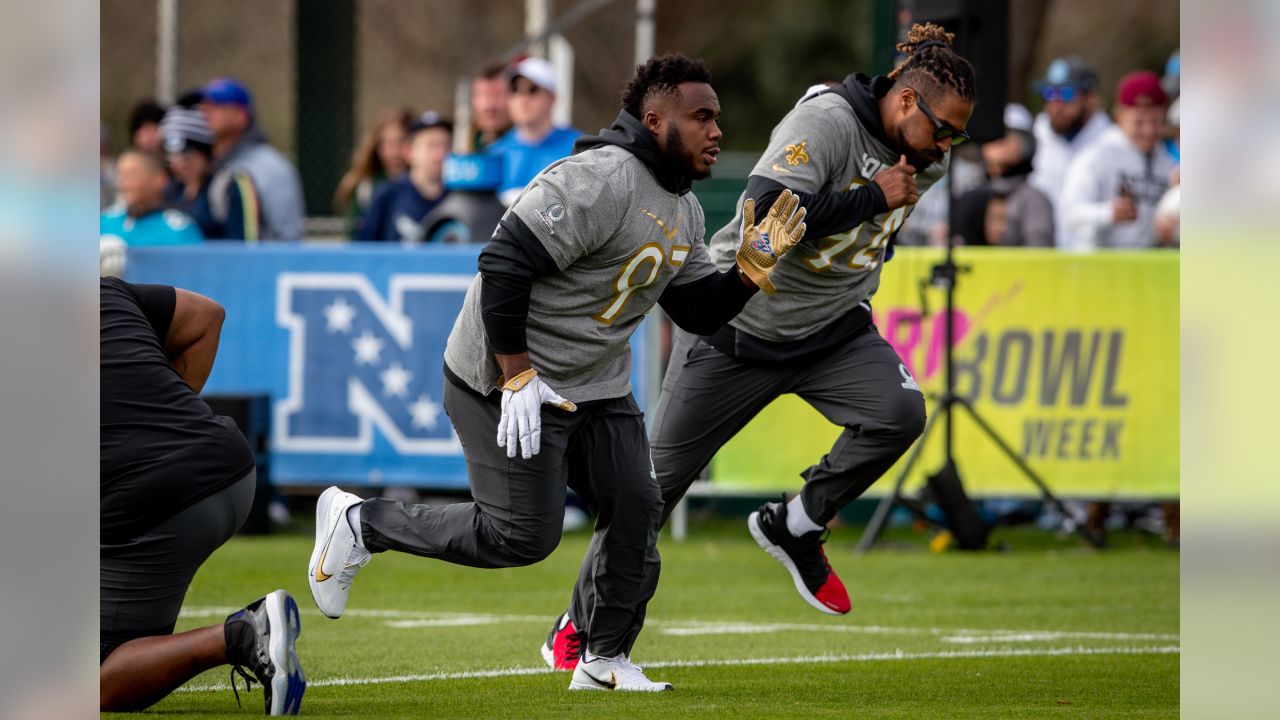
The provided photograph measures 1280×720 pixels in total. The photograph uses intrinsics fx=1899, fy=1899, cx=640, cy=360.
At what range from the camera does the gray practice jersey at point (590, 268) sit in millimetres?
5293

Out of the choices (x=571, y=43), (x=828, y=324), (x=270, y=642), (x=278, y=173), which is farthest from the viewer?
(x=571, y=43)

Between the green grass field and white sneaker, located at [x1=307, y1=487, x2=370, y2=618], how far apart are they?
286 mm

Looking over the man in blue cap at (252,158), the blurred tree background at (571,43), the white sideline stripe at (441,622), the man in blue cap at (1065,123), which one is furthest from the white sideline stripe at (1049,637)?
the man in blue cap at (252,158)

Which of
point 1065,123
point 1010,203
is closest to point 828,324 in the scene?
point 1010,203

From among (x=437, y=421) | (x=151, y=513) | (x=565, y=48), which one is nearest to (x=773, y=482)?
(x=437, y=421)

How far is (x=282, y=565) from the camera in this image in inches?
380

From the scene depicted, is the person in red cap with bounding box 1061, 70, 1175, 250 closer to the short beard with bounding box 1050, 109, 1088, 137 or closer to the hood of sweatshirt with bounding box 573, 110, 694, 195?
the short beard with bounding box 1050, 109, 1088, 137

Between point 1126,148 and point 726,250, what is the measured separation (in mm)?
5846

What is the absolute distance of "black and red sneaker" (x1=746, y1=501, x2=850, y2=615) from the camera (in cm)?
679

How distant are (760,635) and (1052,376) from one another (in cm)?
410

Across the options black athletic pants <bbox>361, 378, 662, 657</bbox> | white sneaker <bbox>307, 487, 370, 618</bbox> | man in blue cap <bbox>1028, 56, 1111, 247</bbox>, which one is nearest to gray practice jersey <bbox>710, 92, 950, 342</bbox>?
black athletic pants <bbox>361, 378, 662, 657</bbox>

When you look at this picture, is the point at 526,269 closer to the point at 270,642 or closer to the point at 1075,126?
the point at 270,642

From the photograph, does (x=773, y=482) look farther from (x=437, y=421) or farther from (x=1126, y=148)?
(x=1126, y=148)

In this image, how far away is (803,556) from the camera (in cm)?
680
